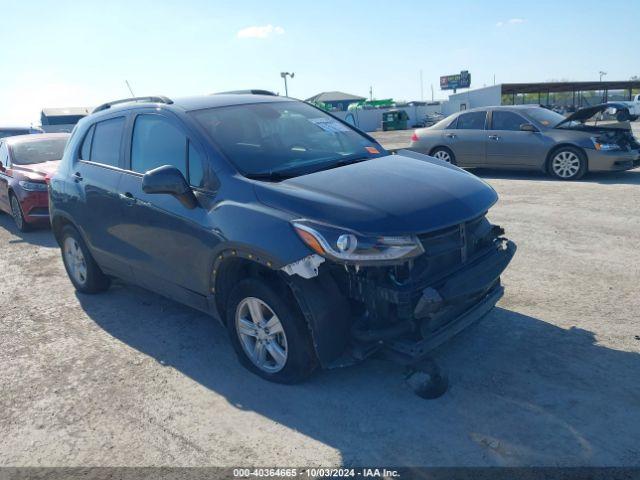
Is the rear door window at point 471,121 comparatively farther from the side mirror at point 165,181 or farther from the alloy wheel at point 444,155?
the side mirror at point 165,181

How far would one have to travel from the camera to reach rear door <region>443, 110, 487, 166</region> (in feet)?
39.2

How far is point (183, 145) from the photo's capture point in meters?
4.12

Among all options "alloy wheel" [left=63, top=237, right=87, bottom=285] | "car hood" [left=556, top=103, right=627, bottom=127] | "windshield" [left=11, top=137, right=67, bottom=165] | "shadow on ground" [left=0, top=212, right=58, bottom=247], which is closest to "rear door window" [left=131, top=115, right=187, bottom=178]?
"alloy wheel" [left=63, top=237, right=87, bottom=285]

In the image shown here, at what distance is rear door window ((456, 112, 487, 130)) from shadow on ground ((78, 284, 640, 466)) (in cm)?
830

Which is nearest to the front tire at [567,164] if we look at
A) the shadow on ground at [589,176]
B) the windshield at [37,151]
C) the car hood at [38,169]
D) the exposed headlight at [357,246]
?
the shadow on ground at [589,176]

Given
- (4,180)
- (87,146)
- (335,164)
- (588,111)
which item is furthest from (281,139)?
(588,111)

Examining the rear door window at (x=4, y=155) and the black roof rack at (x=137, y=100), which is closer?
the black roof rack at (x=137, y=100)

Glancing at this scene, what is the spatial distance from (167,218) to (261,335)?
1.17 metres

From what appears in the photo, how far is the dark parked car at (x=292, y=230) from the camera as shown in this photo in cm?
326

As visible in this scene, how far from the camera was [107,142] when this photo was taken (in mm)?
5090

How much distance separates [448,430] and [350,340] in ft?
2.52

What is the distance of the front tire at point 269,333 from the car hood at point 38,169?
684 cm

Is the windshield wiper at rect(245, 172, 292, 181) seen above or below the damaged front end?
above

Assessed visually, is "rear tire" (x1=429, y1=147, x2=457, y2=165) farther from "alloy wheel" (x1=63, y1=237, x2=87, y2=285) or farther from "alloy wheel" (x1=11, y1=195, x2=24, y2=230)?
"alloy wheel" (x1=63, y1=237, x2=87, y2=285)
